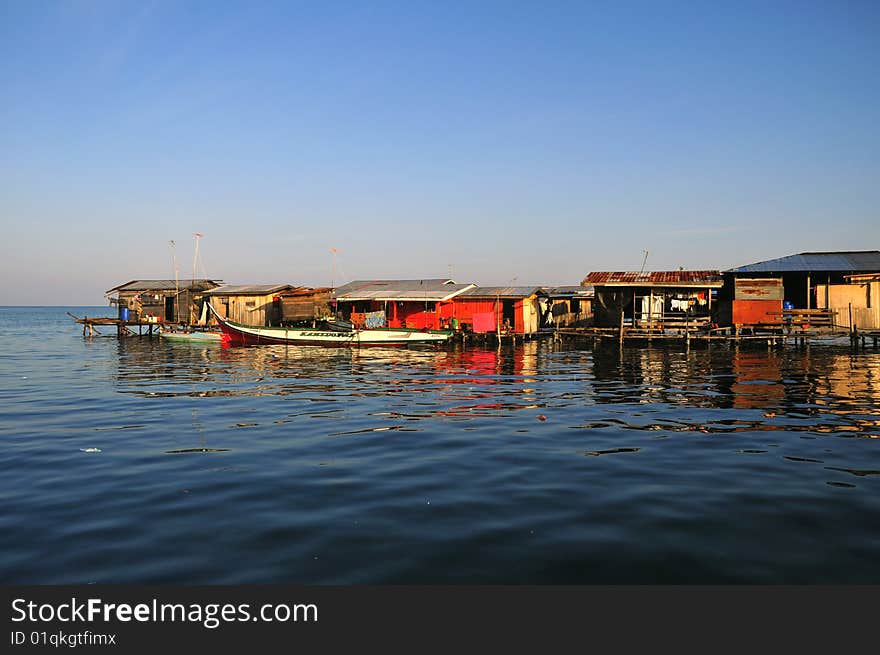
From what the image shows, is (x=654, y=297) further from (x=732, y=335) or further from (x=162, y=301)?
(x=162, y=301)

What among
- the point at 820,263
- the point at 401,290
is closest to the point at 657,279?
the point at 820,263

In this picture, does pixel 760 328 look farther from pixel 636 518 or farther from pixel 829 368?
→ pixel 636 518

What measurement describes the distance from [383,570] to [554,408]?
12.5 m

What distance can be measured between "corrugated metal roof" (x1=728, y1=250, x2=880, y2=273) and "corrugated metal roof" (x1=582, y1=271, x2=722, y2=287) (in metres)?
1.50

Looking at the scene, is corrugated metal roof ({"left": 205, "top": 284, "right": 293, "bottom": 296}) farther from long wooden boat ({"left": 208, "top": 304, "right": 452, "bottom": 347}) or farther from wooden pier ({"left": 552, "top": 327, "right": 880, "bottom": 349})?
wooden pier ({"left": 552, "top": 327, "right": 880, "bottom": 349})

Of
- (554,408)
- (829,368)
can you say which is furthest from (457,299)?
(554,408)

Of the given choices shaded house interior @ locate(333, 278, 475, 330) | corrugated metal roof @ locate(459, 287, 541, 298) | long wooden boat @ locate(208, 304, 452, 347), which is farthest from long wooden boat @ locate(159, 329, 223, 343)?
corrugated metal roof @ locate(459, 287, 541, 298)

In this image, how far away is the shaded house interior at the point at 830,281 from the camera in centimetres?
3878

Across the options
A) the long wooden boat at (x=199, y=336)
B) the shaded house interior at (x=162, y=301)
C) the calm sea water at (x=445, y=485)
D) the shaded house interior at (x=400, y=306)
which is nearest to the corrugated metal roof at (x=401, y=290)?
the shaded house interior at (x=400, y=306)

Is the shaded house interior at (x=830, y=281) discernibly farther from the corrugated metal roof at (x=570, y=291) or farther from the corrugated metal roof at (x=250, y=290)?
the corrugated metal roof at (x=250, y=290)

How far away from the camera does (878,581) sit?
6.57m

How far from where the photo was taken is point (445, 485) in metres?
10.4

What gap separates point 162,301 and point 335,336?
88.4 ft

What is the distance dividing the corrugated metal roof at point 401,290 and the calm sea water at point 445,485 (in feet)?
80.4
